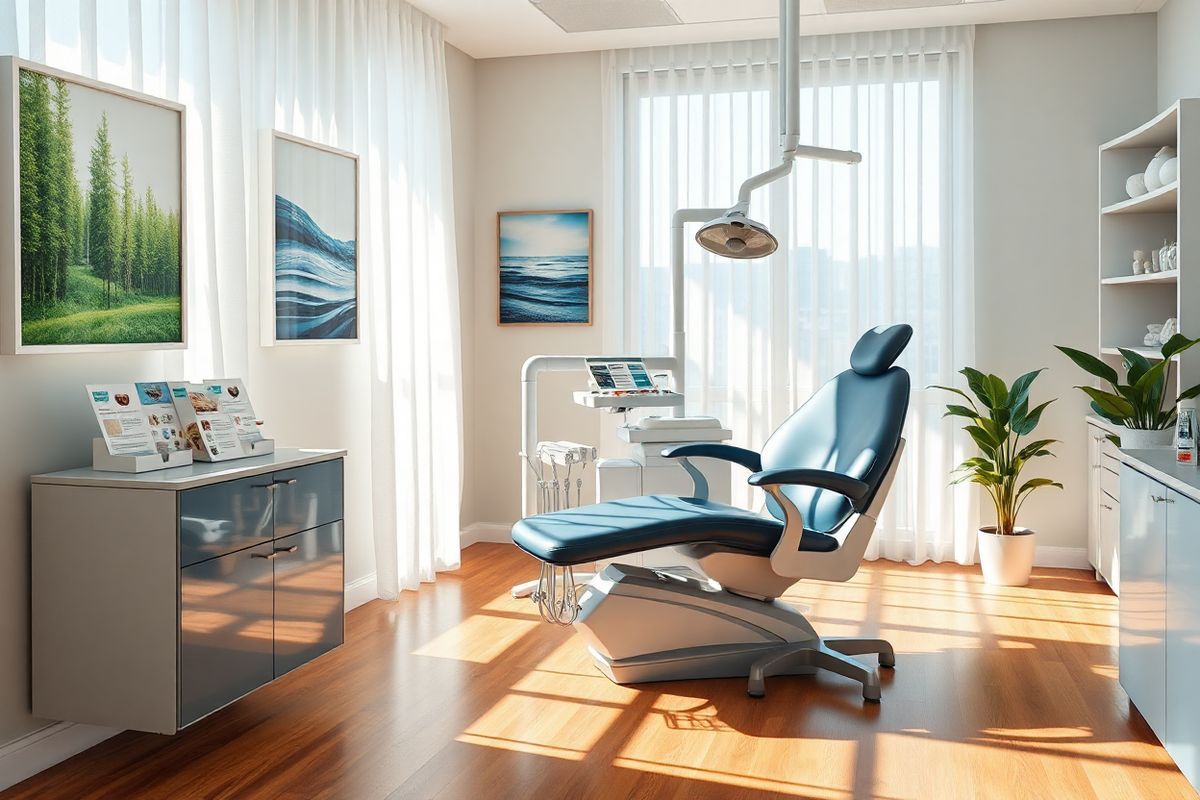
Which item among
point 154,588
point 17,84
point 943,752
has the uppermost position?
point 17,84

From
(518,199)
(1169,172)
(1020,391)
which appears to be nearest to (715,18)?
(518,199)

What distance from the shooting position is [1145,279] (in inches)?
171

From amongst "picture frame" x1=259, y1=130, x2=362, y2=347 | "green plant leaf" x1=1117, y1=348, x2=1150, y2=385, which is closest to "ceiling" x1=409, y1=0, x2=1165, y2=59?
"picture frame" x1=259, y1=130, x2=362, y2=347

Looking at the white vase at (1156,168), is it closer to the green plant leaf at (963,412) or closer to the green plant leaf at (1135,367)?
the green plant leaf at (1135,367)

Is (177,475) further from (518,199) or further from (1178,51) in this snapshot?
(1178,51)

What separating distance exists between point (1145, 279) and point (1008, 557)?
1303 mm

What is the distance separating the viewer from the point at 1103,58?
4.92m

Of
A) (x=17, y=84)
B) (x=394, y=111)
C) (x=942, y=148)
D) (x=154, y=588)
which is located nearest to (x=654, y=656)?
(x=154, y=588)

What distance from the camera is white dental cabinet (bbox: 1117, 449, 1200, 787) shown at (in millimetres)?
2455

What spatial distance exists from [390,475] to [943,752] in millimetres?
2483

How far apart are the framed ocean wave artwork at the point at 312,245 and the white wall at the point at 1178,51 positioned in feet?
11.0

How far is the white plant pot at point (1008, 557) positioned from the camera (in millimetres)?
4660

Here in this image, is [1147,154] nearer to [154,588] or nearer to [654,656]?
[654,656]

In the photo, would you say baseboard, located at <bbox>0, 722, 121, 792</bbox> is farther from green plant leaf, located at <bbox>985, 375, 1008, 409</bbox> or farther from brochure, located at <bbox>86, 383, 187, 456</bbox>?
green plant leaf, located at <bbox>985, 375, 1008, 409</bbox>
